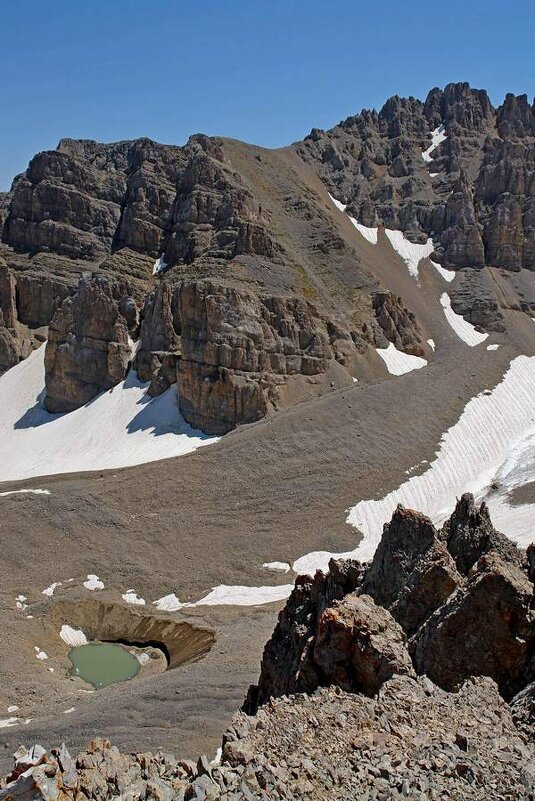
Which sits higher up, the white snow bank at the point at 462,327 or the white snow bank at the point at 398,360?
the white snow bank at the point at 462,327

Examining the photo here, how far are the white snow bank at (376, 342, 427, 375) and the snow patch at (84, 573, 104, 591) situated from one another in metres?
43.5

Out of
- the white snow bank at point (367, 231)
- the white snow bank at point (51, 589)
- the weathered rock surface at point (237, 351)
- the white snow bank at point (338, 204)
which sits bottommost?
the white snow bank at point (51, 589)

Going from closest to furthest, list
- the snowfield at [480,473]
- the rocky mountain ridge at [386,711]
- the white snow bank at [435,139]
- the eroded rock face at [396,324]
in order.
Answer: the rocky mountain ridge at [386,711] < the snowfield at [480,473] < the eroded rock face at [396,324] < the white snow bank at [435,139]

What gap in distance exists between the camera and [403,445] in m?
53.9

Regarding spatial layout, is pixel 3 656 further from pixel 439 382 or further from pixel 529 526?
pixel 439 382

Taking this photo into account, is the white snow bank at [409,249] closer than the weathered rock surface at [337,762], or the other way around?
the weathered rock surface at [337,762]

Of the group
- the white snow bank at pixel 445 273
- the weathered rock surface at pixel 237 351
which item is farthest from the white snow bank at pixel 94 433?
the white snow bank at pixel 445 273

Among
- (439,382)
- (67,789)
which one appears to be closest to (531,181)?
(439,382)

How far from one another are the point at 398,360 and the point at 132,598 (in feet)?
157

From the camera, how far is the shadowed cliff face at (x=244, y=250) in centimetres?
6438

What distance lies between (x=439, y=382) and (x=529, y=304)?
3808 cm

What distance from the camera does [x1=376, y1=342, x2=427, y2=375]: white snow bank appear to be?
2844 inches

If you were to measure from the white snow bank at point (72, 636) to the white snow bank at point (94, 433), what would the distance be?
2487 centimetres

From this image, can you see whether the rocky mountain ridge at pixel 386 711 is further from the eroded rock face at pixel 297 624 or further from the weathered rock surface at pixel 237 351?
the weathered rock surface at pixel 237 351
